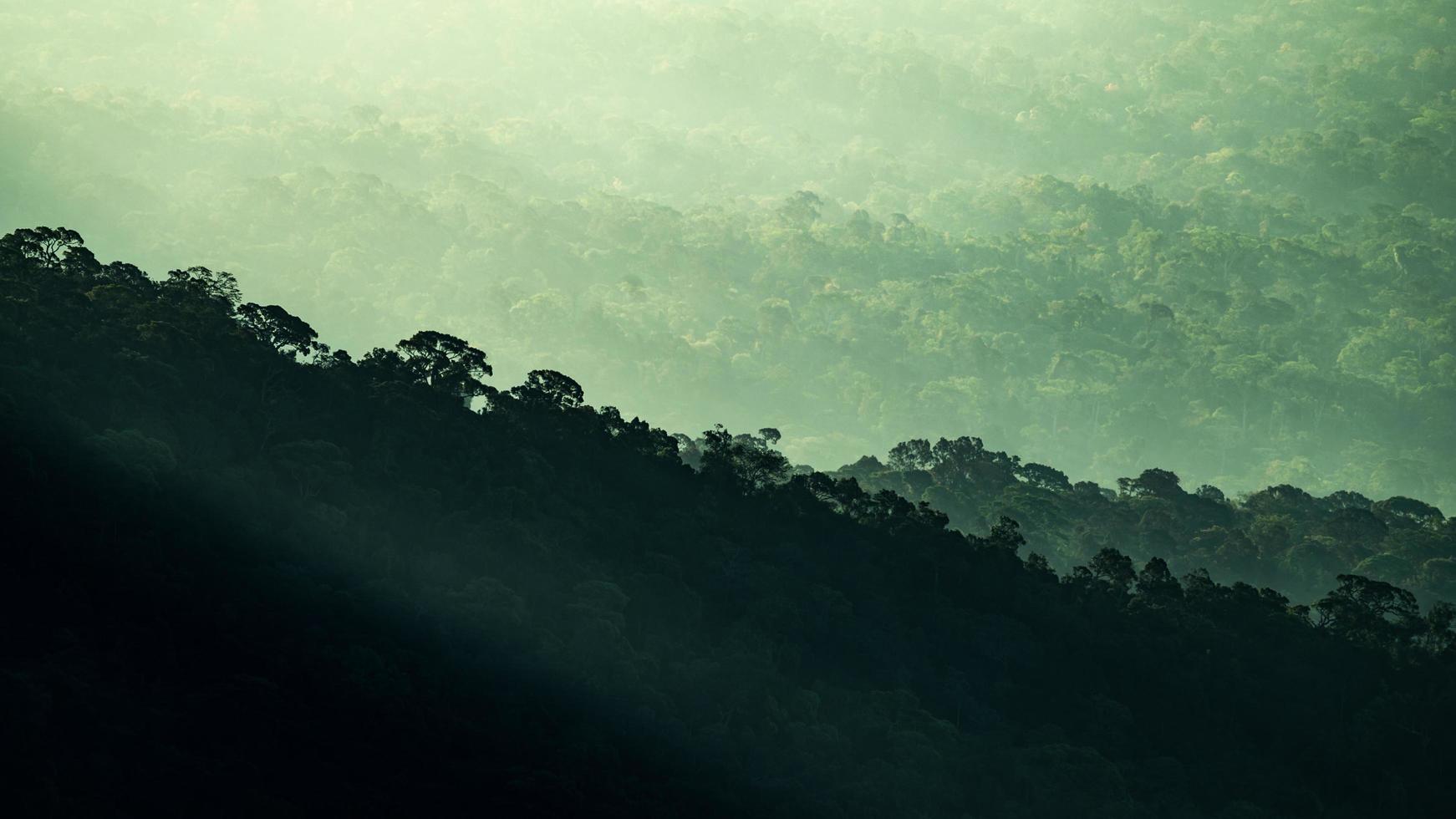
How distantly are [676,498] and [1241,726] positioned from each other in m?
29.7

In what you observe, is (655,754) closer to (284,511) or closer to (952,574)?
(284,511)

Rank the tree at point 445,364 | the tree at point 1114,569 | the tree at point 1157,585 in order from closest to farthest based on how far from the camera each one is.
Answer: the tree at point 445,364 → the tree at point 1157,585 → the tree at point 1114,569

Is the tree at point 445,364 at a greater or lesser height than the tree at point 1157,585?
lesser

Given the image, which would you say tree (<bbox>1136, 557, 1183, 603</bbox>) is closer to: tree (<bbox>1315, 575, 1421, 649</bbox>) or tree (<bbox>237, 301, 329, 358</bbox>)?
tree (<bbox>1315, 575, 1421, 649</bbox>)

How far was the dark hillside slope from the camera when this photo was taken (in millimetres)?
60062

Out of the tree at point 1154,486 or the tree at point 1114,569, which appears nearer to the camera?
the tree at point 1114,569

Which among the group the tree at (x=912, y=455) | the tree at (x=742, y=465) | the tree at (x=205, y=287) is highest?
the tree at (x=912, y=455)

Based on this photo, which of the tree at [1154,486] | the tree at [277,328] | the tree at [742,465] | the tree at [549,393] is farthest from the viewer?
the tree at [1154,486]

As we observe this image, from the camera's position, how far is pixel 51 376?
7088cm

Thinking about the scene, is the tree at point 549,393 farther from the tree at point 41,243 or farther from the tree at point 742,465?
the tree at point 41,243

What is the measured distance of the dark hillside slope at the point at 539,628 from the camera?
60.1 m

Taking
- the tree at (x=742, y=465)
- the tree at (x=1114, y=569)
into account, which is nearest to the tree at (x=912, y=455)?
the tree at (x=742, y=465)

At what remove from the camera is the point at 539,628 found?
72.1 m

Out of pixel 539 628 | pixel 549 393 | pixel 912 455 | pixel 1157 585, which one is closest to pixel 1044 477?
pixel 912 455
